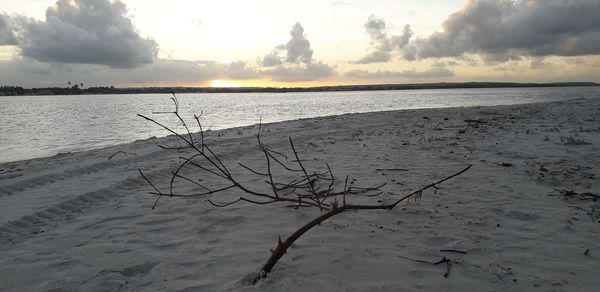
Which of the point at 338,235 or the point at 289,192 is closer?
the point at 338,235

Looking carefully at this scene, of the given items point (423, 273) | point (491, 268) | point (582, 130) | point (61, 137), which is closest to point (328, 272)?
point (423, 273)

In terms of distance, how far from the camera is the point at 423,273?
2705 mm

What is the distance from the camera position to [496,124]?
37.7 feet

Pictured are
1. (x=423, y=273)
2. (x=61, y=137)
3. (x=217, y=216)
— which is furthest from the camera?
(x=61, y=137)

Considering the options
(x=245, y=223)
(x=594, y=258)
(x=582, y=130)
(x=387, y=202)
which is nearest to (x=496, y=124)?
(x=582, y=130)

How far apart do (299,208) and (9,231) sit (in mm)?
3433

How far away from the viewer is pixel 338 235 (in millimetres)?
3480

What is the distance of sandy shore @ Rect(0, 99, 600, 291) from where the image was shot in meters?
2.72

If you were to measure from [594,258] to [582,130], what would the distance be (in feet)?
26.6

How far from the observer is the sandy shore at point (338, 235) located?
2.72 m

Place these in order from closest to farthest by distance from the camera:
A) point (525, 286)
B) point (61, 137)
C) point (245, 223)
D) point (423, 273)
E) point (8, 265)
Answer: point (525, 286), point (423, 273), point (8, 265), point (245, 223), point (61, 137)

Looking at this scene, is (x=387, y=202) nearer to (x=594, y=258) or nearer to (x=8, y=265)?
(x=594, y=258)

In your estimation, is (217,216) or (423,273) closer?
(423,273)

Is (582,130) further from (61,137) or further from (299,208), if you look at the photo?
(61,137)
